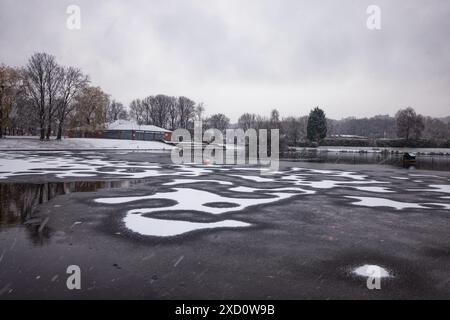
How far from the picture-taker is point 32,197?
11.8m

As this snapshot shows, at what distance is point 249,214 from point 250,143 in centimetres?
6492

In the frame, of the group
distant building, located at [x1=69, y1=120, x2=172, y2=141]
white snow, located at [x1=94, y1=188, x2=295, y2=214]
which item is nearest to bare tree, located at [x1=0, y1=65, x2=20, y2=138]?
distant building, located at [x1=69, y1=120, x2=172, y2=141]

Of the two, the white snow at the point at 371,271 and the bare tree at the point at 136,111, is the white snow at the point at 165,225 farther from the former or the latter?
the bare tree at the point at 136,111

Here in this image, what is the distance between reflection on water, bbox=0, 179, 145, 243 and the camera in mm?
8133

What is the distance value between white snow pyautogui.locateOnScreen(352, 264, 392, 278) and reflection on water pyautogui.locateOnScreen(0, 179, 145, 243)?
21.4 feet

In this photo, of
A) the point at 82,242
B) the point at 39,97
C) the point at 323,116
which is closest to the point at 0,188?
the point at 82,242

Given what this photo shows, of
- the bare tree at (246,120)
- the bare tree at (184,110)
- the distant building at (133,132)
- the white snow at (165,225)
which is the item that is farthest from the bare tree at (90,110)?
the bare tree at (246,120)

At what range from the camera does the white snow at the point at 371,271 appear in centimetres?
555

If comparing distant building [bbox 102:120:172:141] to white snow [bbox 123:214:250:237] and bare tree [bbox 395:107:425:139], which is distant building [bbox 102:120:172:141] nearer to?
bare tree [bbox 395:107:425:139]

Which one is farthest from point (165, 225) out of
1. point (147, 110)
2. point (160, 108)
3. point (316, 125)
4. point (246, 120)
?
point (246, 120)

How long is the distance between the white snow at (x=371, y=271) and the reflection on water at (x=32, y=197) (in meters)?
6.51

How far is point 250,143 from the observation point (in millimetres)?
74500

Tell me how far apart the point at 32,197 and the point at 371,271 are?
37.6 ft

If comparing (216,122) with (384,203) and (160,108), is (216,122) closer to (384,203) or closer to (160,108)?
(160,108)
